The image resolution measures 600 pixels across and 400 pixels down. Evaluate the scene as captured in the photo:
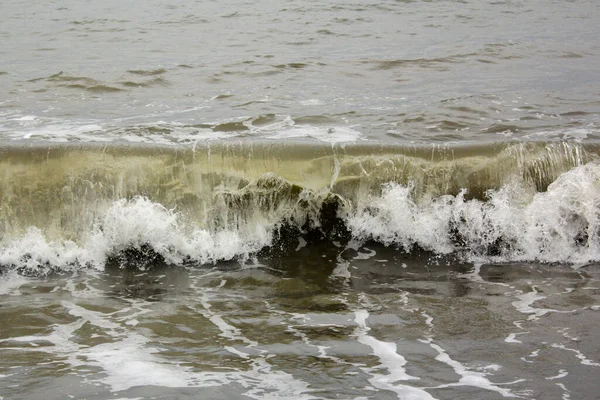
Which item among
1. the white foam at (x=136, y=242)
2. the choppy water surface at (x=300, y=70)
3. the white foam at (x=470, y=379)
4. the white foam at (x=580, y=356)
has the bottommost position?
the white foam at (x=580, y=356)

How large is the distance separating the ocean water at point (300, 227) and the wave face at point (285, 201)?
0.06 ft

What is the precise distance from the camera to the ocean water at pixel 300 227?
3.93 meters

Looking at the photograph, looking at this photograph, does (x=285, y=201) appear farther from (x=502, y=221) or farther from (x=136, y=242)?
(x=502, y=221)

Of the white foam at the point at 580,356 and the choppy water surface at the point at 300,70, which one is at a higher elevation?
the choppy water surface at the point at 300,70

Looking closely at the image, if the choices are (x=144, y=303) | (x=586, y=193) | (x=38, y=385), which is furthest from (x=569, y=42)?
(x=38, y=385)

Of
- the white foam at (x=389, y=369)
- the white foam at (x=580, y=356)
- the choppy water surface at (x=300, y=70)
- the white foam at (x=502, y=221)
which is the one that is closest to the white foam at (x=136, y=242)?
the white foam at (x=502, y=221)

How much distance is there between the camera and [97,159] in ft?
21.8

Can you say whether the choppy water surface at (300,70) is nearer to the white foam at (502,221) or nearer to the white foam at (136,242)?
the white foam at (502,221)

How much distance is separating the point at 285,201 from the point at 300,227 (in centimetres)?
27

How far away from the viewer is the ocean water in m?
3.93

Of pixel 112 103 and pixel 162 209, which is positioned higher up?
pixel 112 103

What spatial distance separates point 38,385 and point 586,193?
4717 millimetres

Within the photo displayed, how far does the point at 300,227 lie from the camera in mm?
6504

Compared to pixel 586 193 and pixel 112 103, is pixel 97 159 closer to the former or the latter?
pixel 112 103
